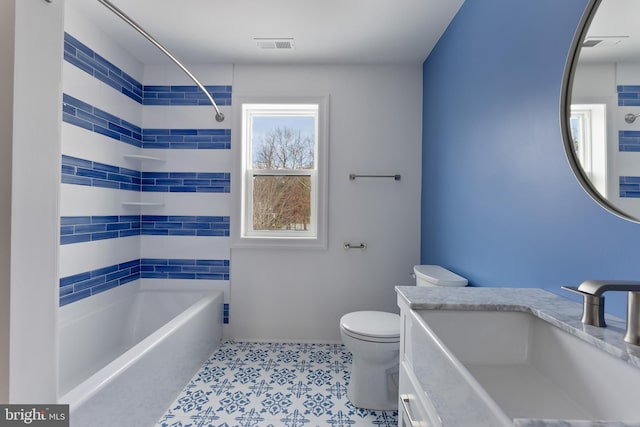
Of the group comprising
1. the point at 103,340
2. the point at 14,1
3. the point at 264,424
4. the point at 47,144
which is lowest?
the point at 264,424

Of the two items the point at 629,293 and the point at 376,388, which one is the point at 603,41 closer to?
the point at 629,293

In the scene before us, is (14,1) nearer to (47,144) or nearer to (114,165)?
(47,144)

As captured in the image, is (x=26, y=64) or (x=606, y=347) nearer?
(x=606, y=347)

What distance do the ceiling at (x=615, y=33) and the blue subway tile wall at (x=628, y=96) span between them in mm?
68

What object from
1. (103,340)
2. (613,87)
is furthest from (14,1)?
(103,340)

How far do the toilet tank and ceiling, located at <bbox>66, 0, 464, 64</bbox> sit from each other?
1.64 metres

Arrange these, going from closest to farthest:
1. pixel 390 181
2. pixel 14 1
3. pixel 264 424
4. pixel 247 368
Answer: pixel 14 1, pixel 264 424, pixel 247 368, pixel 390 181

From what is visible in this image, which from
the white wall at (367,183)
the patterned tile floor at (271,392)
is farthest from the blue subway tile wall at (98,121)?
the patterned tile floor at (271,392)

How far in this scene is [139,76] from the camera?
262 cm

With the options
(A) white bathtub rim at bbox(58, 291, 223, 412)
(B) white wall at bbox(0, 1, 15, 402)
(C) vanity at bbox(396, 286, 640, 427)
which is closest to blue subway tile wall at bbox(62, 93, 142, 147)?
(B) white wall at bbox(0, 1, 15, 402)

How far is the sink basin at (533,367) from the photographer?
69 cm

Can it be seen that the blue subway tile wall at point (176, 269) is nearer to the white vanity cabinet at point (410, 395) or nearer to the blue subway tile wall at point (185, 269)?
the blue subway tile wall at point (185, 269)

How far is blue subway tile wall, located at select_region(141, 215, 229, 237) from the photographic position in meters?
2.66

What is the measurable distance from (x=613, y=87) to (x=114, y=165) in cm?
280
